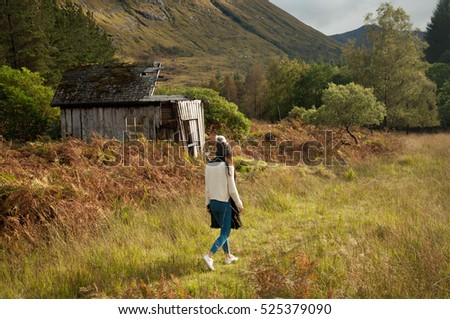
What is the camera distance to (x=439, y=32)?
5866cm

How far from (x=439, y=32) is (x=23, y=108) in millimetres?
65416

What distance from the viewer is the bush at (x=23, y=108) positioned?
1784 cm

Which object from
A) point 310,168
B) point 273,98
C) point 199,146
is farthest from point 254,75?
point 310,168

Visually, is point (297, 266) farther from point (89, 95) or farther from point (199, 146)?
point (89, 95)

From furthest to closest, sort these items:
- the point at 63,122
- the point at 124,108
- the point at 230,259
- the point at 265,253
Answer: the point at 63,122 → the point at 124,108 → the point at 265,253 → the point at 230,259

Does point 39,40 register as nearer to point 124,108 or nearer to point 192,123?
point 124,108

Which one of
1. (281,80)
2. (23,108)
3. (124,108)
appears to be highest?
(281,80)

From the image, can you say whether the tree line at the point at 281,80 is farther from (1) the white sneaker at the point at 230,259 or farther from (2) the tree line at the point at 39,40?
(1) the white sneaker at the point at 230,259

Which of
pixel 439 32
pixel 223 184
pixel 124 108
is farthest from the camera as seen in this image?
pixel 439 32

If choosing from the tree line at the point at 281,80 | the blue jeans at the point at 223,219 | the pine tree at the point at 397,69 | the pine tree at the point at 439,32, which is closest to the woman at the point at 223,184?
the blue jeans at the point at 223,219

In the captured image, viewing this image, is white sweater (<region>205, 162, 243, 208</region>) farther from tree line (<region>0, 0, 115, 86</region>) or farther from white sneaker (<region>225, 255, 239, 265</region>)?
tree line (<region>0, 0, 115, 86</region>)

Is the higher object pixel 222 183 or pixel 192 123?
pixel 192 123

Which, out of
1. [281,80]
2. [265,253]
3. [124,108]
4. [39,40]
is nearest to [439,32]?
[281,80]

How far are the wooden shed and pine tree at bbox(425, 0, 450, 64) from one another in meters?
57.8
